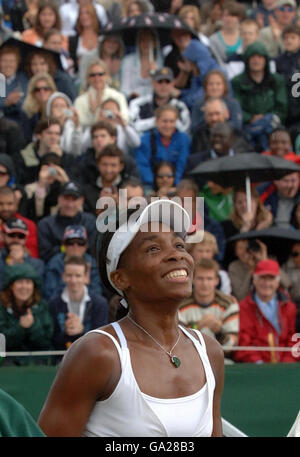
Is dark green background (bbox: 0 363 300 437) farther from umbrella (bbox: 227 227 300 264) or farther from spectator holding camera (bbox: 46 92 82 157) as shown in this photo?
spectator holding camera (bbox: 46 92 82 157)

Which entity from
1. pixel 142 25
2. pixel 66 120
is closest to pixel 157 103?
pixel 142 25

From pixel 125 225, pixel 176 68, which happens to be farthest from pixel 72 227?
pixel 125 225

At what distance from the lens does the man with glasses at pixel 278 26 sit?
1266cm

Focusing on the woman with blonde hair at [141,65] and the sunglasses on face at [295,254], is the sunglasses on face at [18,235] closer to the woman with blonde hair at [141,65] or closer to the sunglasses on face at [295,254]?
the sunglasses on face at [295,254]

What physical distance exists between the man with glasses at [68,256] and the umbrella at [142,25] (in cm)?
398

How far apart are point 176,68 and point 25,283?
16.6ft

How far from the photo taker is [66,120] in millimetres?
10016

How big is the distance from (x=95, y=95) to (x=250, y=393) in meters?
5.94

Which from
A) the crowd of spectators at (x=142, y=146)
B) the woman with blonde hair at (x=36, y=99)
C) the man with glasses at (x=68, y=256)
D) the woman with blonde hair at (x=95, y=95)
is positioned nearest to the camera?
the crowd of spectators at (x=142, y=146)

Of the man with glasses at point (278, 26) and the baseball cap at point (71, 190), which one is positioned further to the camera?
the man with glasses at point (278, 26)

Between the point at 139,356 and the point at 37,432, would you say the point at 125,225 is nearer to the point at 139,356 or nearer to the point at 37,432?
the point at 139,356

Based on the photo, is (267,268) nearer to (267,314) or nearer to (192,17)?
(267,314)

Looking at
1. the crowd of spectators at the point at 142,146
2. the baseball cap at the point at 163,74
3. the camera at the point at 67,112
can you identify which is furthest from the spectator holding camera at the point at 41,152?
the baseball cap at the point at 163,74

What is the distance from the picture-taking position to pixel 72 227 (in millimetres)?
8562
